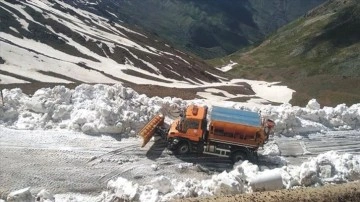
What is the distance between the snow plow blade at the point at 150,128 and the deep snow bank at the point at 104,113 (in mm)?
1484

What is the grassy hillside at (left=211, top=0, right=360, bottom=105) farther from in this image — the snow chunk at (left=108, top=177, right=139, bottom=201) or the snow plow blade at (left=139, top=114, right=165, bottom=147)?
the snow chunk at (left=108, top=177, right=139, bottom=201)

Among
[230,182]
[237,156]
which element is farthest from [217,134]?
[230,182]

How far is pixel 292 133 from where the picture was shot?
3741 cm

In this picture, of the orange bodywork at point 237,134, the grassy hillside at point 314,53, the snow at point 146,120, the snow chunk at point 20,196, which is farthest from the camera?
the grassy hillside at point 314,53

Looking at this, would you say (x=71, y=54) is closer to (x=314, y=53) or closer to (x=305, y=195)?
(x=314, y=53)

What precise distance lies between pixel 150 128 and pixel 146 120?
2.53 metres

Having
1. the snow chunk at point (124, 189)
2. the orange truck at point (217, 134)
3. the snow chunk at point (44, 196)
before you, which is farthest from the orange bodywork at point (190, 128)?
the snow chunk at point (44, 196)

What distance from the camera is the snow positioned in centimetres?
2619

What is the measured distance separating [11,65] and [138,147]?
2317 inches

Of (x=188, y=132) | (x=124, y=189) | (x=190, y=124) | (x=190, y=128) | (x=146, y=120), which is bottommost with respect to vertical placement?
(x=124, y=189)

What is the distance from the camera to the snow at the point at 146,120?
26.2 meters

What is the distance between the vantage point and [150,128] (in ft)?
108

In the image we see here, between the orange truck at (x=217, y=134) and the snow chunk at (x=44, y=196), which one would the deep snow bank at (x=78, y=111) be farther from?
the snow chunk at (x=44, y=196)

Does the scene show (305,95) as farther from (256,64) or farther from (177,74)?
(256,64)
